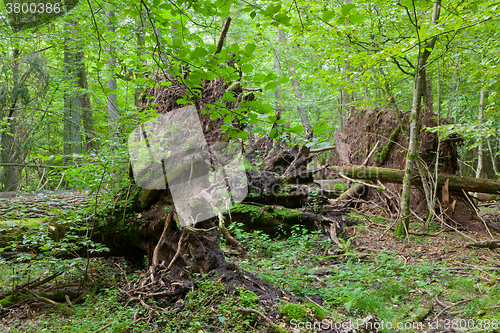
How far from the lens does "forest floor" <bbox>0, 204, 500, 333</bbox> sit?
298cm

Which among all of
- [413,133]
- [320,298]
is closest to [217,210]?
[320,298]

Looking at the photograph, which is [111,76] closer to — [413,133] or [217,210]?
[217,210]

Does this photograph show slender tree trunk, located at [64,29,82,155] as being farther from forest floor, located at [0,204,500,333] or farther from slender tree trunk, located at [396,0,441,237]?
slender tree trunk, located at [396,0,441,237]

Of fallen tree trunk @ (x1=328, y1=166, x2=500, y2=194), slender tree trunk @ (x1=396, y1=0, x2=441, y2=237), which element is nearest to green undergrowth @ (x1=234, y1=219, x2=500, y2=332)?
slender tree trunk @ (x1=396, y1=0, x2=441, y2=237)

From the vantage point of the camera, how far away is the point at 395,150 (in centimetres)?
813

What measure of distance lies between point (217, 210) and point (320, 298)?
1.99 meters

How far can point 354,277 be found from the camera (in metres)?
4.23

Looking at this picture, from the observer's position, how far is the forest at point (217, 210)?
2737 mm

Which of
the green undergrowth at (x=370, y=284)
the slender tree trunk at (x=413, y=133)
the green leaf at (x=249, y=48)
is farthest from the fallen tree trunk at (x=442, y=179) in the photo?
the green leaf at (x=249, y=48)

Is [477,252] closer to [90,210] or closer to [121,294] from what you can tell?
[121,294]

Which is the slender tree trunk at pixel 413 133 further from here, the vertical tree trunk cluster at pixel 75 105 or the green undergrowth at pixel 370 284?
the vertical tree trunk cluster at pixel 75 105

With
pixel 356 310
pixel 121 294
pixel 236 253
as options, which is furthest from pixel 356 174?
pixel 121 294

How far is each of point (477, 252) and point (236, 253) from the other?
14.6 ft

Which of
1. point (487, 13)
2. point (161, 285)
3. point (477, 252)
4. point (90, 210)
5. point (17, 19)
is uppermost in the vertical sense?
point (17, 19)
